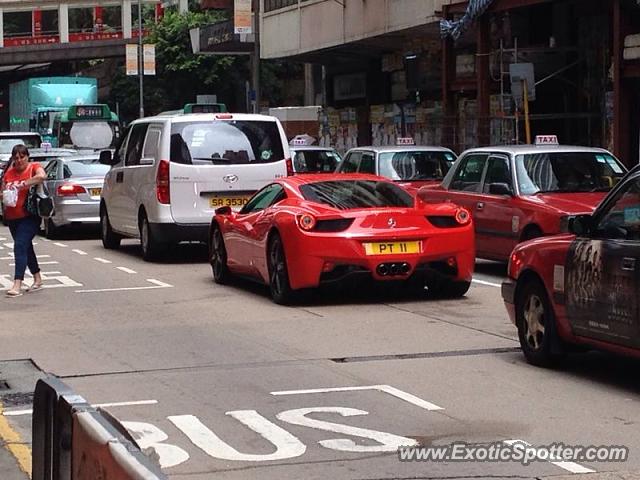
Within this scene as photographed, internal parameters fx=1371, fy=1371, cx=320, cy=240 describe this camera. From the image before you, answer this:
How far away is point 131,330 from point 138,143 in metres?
8.15

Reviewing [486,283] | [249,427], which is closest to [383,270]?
[486,283]

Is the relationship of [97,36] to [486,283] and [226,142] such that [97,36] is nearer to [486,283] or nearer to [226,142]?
[226,142]

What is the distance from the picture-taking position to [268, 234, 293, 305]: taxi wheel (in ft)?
44.1

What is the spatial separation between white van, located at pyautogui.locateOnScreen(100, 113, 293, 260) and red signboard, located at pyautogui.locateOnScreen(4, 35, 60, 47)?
66.9m

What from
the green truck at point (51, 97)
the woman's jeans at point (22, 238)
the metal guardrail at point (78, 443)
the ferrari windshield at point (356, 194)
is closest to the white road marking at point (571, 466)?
the metal guardrail at point (78, 443)

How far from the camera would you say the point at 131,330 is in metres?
12.2

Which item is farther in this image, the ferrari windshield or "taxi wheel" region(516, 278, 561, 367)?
the ferrari windshield

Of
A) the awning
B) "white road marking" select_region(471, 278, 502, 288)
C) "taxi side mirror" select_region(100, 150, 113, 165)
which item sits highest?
the awning

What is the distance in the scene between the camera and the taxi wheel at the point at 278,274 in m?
13.4

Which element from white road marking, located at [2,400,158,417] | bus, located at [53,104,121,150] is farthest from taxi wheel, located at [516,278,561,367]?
bus, located at [53,104,121,150]

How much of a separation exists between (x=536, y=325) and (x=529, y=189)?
623cm

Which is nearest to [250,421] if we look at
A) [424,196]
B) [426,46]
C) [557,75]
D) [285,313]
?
[285,313]

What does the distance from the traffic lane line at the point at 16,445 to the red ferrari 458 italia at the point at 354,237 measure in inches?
205

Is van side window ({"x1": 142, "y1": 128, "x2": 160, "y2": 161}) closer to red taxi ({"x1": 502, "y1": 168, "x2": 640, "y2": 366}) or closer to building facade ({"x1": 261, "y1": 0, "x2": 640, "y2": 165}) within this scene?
building facade ({"x1": 261, "y1": 0, "x2": 640, "y2": 165})
